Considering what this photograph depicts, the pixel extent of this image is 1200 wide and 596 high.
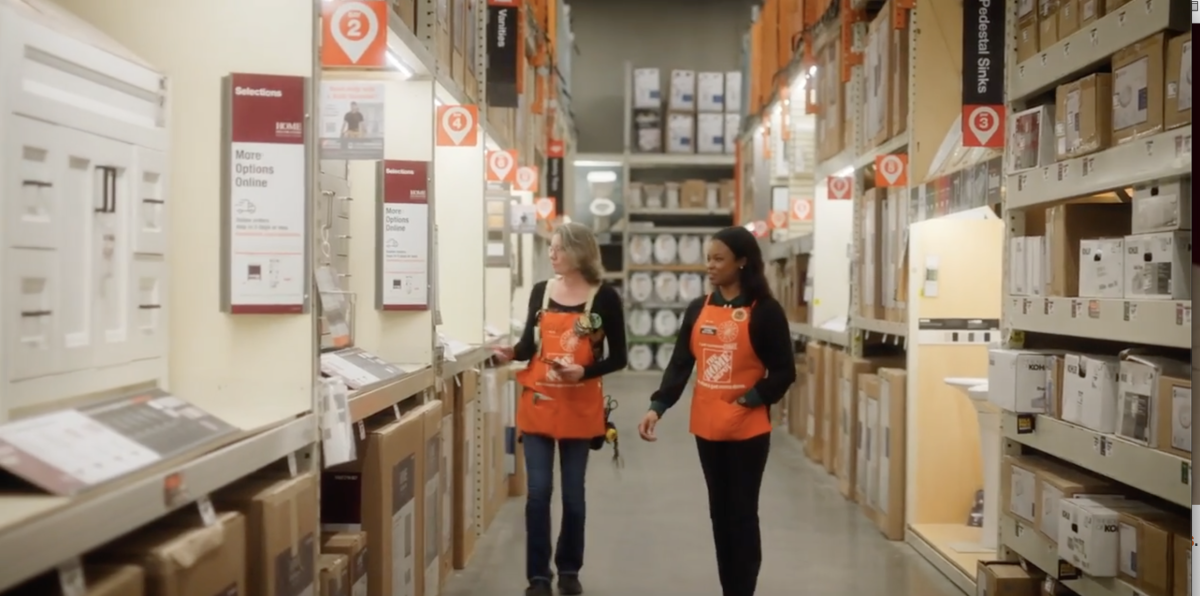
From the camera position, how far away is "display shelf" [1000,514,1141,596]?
3113 millimetres

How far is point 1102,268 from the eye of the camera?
316 centimetres

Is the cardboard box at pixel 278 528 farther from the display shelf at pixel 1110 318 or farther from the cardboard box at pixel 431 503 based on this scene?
the display shelf at pixel 1110 318

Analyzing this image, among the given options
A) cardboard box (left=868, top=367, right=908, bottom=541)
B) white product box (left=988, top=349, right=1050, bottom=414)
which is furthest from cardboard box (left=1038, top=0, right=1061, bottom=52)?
cardboard box (left=868, top=367, right=908, bottom=541)

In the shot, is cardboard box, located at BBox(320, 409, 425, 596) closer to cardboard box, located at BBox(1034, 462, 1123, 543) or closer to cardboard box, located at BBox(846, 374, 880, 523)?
cardboard box, located at BBox(1034, 462, 1123, 543)

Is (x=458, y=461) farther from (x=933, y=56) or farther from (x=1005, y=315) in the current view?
(x=933, y=56)

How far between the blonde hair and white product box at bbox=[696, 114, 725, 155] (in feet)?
38.2

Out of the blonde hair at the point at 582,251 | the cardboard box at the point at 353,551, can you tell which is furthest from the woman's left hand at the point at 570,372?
the cardboard box at the point at 353,551

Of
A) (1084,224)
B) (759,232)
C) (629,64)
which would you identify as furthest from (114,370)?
(629,64)

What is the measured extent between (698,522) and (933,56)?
2792 millimetres

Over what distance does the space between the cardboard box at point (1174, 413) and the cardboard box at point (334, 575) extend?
2.16 m

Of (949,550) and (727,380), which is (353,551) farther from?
(949,550)

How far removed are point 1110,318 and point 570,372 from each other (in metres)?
1.89

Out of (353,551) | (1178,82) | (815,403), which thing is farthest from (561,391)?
(815,403)

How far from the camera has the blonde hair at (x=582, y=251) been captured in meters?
4.25
